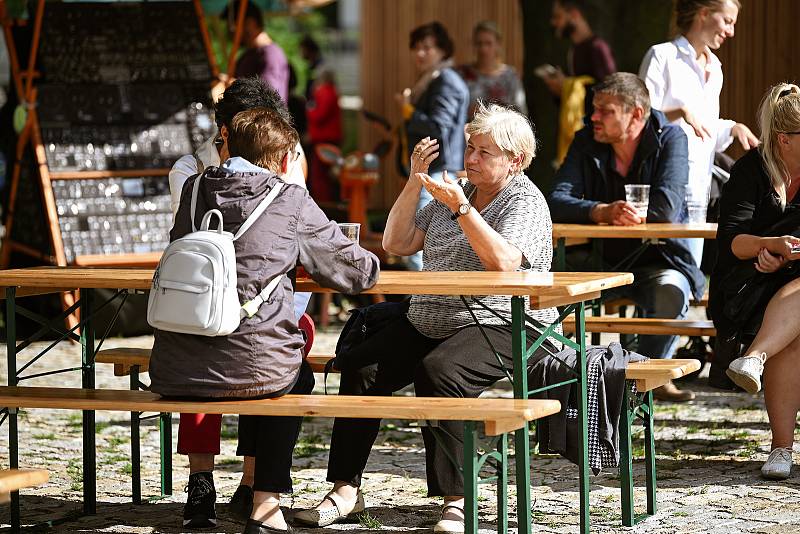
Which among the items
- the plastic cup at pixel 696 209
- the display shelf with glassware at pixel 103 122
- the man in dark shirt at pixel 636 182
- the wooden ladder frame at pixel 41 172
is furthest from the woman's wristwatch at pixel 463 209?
the display shelf with glassware at pixel 103 122

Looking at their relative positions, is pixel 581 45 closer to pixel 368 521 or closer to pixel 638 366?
pixel 638 366

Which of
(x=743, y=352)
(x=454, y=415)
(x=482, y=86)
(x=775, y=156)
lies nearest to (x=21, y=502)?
(x=454, y=415)

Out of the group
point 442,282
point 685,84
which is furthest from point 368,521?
point 685,84

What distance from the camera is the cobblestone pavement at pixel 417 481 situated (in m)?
4.55

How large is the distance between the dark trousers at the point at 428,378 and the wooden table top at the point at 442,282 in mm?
278

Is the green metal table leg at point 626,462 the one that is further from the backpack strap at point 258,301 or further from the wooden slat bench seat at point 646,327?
the backpack strap at point 258,301

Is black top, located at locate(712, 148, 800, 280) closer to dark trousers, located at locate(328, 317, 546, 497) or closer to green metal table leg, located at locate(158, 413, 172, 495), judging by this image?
dark trousers, located at locate(328, 317, 546, 497)

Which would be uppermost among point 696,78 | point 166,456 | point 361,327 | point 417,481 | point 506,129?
point 696,78

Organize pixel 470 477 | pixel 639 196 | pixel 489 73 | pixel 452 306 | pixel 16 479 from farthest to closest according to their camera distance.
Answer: pixel 489 73
pixel 639 196
pixel 452 306
pixel 470 477
pixel 16 479

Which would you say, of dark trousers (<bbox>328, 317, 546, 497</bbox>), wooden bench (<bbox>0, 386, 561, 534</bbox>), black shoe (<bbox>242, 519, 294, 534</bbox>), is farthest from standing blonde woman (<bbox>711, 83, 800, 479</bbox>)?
black shoe (<bbox>242, 519, 294, 534</bbox>)

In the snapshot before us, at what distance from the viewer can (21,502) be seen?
493cm

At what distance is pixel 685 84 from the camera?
666 centimetres

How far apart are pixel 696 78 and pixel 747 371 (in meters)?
2.14

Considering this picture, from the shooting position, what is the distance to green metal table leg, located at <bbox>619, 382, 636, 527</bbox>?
14.6 ft
